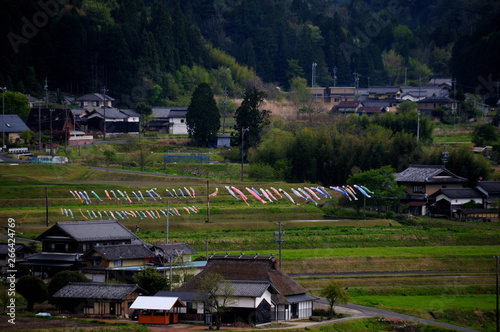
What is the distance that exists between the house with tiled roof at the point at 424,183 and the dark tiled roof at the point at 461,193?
1.01 m

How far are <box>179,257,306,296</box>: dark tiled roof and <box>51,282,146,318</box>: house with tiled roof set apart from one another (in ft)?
7.40

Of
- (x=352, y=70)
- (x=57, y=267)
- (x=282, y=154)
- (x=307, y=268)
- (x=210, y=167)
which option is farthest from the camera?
(x=352, y=70)

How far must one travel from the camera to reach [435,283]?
32812 millimetres

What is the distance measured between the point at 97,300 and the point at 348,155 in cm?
3117

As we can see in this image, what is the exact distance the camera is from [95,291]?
27.7m

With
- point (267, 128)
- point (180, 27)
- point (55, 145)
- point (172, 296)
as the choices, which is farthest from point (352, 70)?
point (172, 296)

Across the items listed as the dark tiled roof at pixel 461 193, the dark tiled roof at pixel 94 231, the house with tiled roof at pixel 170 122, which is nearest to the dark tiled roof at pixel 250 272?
the dark tiled roof at pixel 94 231

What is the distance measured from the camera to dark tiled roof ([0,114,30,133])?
55969 millimetres

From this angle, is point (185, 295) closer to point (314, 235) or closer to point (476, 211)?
point (314, 235)

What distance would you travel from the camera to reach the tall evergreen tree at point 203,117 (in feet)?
205

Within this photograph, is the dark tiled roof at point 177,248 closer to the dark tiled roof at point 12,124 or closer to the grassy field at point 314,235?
the grassy field at point 314,235

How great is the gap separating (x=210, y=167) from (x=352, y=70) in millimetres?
52439

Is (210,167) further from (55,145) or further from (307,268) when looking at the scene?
(307,268)

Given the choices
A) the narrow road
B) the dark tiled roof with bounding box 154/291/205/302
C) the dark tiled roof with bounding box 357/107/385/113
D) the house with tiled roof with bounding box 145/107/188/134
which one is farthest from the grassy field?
the dark tiled roof with bounding box 357/107/385/113
